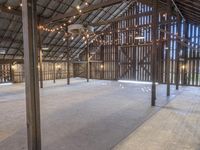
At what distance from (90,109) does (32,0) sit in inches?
184

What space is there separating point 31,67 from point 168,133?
11.5 feet

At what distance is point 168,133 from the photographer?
167 inches

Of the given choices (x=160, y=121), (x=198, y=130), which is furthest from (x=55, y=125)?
(x=198, y=130)

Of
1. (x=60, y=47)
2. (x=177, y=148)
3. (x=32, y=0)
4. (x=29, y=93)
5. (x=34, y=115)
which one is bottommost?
(x=177, y=148)

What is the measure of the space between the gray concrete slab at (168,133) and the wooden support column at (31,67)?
171 centimetres

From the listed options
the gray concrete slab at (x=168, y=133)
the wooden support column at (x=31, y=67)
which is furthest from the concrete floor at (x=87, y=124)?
the wooden support column at (x=31, y=67)

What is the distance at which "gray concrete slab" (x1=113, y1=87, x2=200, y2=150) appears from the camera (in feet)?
11.7

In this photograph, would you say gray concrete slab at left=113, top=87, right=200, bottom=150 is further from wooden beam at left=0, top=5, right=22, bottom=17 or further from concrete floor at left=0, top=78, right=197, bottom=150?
wooden beam at left=0, top=5, right=22, bottom=17

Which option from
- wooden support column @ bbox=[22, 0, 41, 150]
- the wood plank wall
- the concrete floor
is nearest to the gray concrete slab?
the concrete floor

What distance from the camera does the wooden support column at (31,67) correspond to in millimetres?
2525

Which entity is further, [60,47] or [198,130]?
[60,47]

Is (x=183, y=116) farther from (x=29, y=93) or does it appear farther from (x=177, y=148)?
(x=29, y=93)

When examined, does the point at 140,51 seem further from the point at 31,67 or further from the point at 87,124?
the point at 31,67

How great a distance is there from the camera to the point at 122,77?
17766 mm
